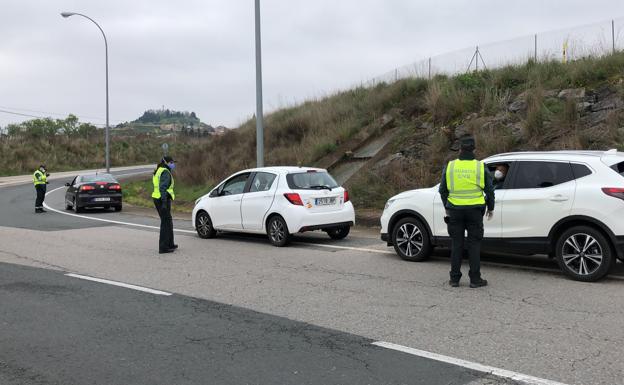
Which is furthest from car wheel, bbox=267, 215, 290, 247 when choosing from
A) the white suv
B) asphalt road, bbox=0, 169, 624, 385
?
the white suv

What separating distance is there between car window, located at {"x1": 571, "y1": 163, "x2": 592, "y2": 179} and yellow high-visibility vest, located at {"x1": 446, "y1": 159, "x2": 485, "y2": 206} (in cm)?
135

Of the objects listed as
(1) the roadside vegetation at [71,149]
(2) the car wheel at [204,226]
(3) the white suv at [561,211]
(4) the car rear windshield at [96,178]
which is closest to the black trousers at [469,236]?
(3) the white suv at [561,211]

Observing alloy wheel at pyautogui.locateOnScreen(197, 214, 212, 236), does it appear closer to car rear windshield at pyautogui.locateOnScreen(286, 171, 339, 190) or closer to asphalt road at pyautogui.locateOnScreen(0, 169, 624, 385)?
asphalt road at pyautogui.locateOnScreen(0, 169, 624, 385)

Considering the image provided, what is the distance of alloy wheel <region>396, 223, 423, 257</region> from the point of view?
9.33m

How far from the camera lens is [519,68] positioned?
751 inches

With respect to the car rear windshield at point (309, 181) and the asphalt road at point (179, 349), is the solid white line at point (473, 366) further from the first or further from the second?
the car rear windshield at point (309, 181)

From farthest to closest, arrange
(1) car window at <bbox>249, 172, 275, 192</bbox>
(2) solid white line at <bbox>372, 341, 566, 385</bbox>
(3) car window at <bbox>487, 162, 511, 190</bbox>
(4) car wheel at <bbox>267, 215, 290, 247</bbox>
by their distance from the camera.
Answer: (1) car window at <bbox>249, 172, 275, 192</bbox>, (4) car wheel at <bbox>267, 215, 290, 247</bbox>, (3) car window at <bbox>487, 162, 511, 190</bbox>, (2) solid white line at <bbox>372, 341, 566, 385</bbox>

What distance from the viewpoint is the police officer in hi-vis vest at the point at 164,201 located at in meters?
11.1

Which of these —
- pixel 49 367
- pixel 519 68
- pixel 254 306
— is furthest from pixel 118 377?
pixel 519 68

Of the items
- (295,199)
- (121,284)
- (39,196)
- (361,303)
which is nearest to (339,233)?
(295,199)

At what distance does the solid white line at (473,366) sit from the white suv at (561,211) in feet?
11.5

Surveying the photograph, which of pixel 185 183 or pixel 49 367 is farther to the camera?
pixel 185 183

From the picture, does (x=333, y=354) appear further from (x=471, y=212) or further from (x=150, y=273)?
(x=150, y=273)

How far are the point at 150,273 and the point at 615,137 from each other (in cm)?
1046
